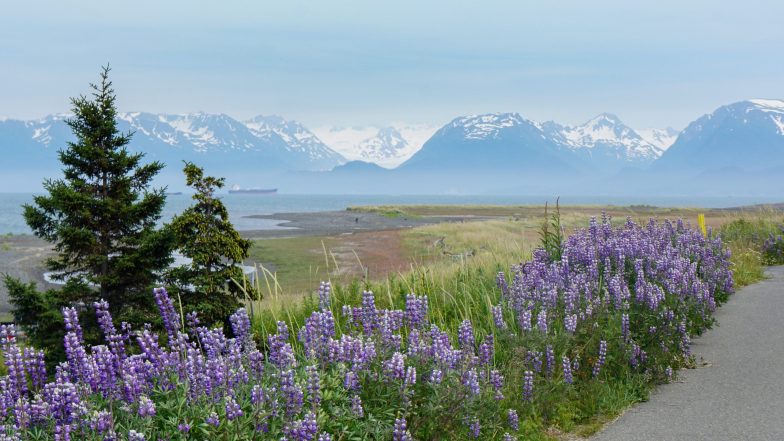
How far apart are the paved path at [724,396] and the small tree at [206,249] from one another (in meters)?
6.02

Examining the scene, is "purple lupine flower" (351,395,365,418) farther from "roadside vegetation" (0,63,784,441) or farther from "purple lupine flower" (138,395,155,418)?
"purple lupine flower" (138,395,155,418)

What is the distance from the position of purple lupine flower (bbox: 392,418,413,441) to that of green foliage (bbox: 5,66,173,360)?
5.89m

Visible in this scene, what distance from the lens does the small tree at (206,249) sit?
33.4 ft

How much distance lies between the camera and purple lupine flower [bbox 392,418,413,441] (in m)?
4.71

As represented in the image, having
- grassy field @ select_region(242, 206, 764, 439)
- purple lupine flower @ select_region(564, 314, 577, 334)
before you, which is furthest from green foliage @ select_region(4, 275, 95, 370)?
purple lupine flower @ select_region(564, 314, 577, 334)

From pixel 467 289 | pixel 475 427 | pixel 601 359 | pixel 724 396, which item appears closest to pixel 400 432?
pixel 475 427

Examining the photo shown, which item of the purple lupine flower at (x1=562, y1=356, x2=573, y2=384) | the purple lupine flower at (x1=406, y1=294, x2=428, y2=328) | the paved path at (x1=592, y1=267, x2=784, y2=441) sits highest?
the purple lupine flower at (x1=406, y1=294, x2=428, y2=328)

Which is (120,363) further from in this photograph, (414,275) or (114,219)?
(414,275)

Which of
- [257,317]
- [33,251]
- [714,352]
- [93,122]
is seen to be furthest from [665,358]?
[33,251]

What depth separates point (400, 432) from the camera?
474 centimetres

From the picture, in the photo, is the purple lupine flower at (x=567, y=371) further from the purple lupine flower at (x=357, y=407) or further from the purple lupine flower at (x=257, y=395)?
the purple lupine flower at (x=257, y=395)

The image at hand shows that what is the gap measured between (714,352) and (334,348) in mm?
6083

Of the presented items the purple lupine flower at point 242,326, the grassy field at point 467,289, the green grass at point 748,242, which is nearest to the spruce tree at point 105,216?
the grassy field at point 467,289

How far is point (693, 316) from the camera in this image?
32.1 ft
